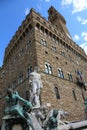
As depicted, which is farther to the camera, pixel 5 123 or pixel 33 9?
pixel 33 9

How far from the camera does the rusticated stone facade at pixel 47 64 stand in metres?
13.7

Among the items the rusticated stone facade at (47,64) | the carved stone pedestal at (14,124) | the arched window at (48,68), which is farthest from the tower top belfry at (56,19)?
the carved stone pedestal at (14,124)

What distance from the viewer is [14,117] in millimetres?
3445

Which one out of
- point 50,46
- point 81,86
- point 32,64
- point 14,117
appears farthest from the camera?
point 81,86

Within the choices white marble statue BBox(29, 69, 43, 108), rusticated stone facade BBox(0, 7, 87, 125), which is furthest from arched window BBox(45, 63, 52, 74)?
white marble statue BBox(29, 69, 43, 108)

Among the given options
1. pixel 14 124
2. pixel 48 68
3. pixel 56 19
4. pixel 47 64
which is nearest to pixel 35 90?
pixel 14 124

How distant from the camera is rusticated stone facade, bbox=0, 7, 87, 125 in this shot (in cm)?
1366

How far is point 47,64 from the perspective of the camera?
1493 centimetres

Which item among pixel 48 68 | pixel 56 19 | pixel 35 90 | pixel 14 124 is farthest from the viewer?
pixel 56 19

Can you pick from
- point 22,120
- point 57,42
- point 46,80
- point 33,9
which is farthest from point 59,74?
point 22,120

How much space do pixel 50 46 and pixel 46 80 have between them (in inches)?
223

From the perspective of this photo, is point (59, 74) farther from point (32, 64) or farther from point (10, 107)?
point (10, 107)

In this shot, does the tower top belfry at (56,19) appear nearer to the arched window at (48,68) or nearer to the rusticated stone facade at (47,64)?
the rusticated stone facade at (47,64)

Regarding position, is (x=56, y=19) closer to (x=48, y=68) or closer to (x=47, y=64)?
(x=47, y=64)
